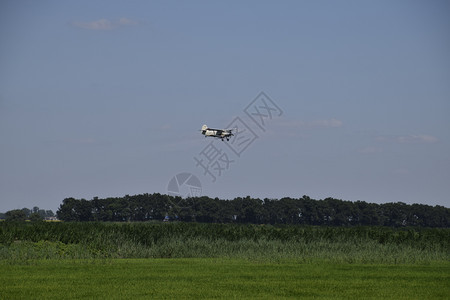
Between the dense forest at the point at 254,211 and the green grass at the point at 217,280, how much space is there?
12129cm

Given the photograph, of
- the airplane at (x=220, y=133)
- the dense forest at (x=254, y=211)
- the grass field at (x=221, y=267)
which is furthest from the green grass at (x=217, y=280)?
the dense forest at (x=254, y=211)

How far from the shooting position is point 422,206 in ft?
537

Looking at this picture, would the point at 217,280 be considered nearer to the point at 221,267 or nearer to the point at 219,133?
the point at 221,267

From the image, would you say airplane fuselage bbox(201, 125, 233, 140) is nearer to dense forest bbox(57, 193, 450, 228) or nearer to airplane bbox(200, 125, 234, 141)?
airplane bbox(200, 125, 234, 141)

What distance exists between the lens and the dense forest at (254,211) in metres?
159

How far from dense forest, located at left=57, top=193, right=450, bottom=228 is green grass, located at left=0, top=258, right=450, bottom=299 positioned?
12129 centimetres

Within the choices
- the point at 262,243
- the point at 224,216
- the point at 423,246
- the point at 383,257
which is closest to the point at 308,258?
the point at 383,257

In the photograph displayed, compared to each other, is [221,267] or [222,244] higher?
[222,244]

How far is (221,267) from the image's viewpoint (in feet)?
115

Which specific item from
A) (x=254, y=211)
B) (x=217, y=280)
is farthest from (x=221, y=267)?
(x=254, y=211)

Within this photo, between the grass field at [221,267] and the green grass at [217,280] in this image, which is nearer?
the green grass at [217,280]

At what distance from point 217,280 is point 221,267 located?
21.3ft

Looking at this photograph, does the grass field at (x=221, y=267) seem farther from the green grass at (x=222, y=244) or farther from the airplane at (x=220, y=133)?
the airplane at (x=220, y=133)

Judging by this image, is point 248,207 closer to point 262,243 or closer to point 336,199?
point 336,199
